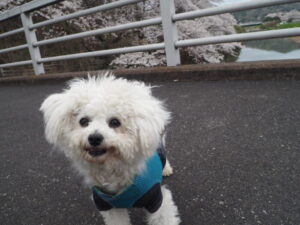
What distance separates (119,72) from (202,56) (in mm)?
3833

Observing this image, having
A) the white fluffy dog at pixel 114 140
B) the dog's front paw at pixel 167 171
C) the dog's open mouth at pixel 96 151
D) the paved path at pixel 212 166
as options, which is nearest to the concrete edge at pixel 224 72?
the paved path at pixel 212 166

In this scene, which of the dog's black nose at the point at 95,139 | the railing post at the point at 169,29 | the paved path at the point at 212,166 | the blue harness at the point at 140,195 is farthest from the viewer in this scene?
the railing post at the point at 169,29

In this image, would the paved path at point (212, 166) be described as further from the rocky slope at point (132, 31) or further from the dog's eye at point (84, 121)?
the rocky slope at point (132, 31)

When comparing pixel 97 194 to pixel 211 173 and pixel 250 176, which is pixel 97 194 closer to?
pixel 211 173

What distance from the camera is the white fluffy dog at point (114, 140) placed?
1.19 meters

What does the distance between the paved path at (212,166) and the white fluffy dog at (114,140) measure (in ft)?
0.82

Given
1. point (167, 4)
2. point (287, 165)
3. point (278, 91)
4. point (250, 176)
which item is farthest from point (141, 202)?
point (167, 4)

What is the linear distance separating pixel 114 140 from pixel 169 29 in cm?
289

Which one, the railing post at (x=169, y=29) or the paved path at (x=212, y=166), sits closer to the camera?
the paved path at (x=212, y=166)

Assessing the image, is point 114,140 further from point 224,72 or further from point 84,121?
point 224,72

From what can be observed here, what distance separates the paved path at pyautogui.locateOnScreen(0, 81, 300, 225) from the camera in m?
1.40

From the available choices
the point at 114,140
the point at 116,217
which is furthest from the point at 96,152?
the point at 116,217

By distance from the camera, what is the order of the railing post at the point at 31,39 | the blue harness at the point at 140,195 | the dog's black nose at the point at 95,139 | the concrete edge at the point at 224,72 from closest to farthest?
the dog's black nose at the point at 95,139
the blue harness at the point at 140,195
the concrete edge at the point at 224,72
the railing post at the point at 31,39

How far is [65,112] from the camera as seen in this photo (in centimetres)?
126
